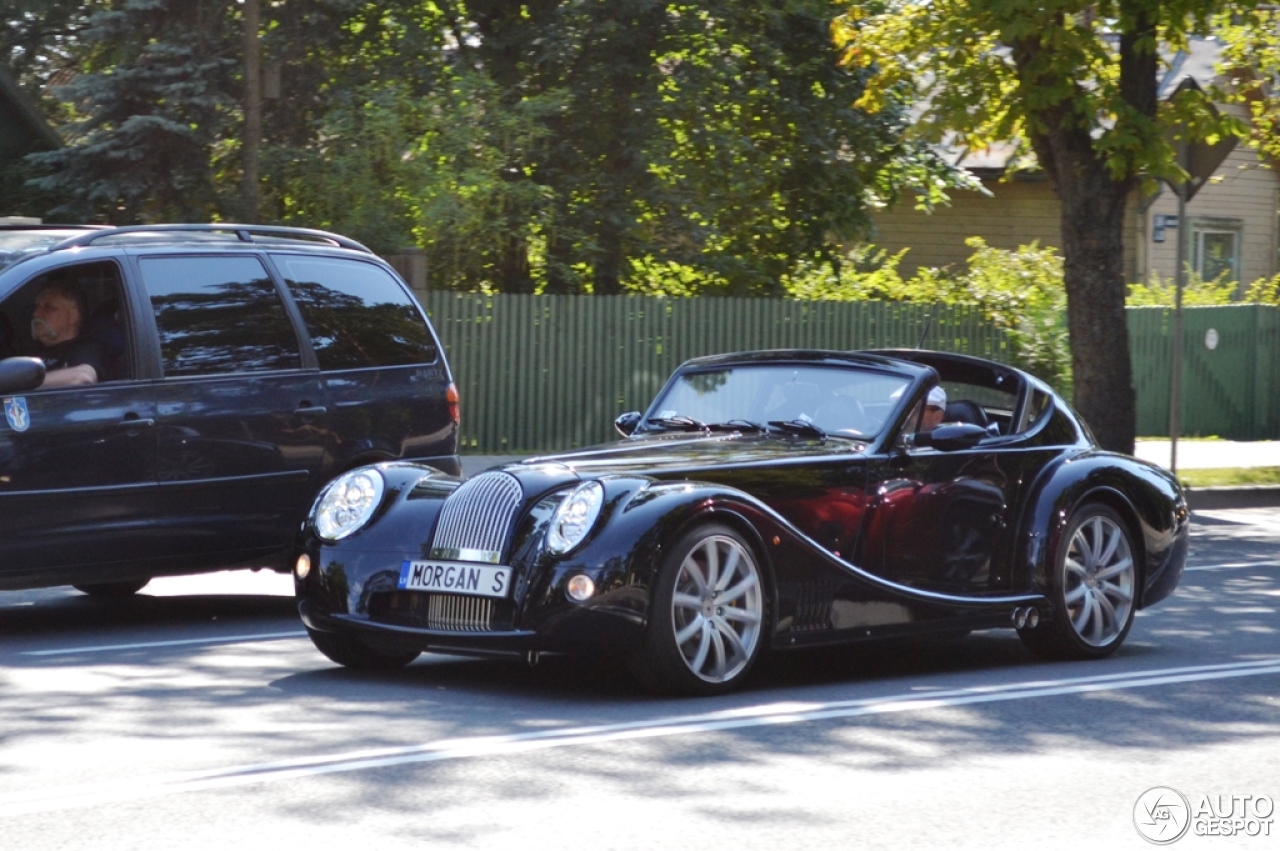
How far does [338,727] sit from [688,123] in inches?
735

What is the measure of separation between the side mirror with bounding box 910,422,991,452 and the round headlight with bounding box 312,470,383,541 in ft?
7.56

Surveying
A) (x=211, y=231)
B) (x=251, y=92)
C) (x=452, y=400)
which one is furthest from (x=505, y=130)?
(x=211, y=231)

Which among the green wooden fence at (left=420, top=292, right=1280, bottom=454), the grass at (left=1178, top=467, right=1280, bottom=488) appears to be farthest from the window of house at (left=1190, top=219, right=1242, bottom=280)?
the grass at (left=1178, top=467, right=1280, bottom=488)

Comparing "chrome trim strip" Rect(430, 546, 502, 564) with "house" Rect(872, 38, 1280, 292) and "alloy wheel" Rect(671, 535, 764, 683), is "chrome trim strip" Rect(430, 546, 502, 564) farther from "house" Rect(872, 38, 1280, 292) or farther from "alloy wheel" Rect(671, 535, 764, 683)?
"house" Rect(872, 38, 1280, 292)

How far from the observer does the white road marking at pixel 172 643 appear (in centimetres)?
874

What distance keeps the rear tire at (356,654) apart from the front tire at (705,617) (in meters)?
1.24

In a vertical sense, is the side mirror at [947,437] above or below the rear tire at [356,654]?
above

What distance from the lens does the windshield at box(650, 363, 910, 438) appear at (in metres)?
8.50

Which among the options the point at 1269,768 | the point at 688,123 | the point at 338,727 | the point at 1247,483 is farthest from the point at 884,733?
the point at 688,123

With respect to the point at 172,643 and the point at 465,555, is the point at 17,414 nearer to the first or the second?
the point at 172,643

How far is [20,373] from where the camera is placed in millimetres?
8859

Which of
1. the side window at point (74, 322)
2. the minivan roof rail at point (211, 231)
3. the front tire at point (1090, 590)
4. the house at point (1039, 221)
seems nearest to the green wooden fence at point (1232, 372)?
the house at point (1039, 221)

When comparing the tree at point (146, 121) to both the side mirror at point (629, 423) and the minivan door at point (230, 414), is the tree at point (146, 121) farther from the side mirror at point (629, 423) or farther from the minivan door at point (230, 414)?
the side mirror at point (629, 423)

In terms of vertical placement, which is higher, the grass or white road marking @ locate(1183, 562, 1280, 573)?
the grass
